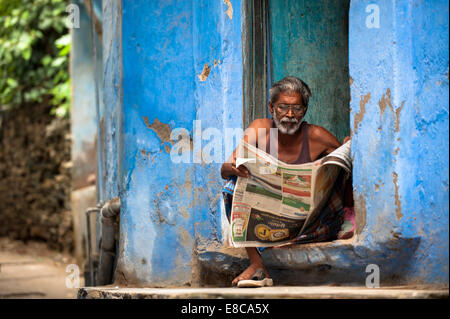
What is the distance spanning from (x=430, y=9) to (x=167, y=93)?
5.85ft

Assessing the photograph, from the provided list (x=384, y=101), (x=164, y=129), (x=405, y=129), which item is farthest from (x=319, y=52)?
(x=405, y=129)

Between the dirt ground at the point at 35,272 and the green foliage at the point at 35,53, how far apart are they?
2.25 metres

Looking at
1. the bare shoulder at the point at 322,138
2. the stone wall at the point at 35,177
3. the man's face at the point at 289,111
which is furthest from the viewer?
the stone wall at the point at 35,177

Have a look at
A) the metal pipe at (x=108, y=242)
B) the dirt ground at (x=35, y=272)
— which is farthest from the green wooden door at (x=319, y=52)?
the dirt ground at (x=35, y=272)

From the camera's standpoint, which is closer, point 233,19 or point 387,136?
point 387,136

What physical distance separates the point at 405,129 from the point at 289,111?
725mm

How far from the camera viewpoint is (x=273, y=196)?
336 centimetres

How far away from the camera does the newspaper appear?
333 centimetres

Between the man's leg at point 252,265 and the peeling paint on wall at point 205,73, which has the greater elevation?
the peeling paint on wall at point 205,73

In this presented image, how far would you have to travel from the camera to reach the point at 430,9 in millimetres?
2840

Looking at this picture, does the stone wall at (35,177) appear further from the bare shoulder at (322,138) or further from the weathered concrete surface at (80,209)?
the bare shoulder at (322,138)

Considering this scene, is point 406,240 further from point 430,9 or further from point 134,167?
point 134,167

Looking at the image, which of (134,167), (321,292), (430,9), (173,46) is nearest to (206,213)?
(134,167)

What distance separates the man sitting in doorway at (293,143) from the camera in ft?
10.9
